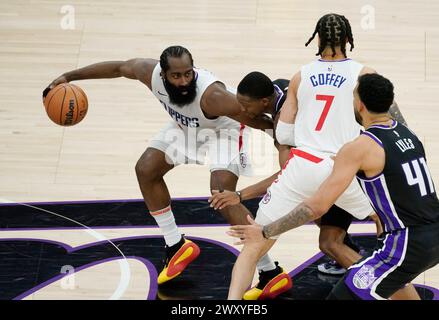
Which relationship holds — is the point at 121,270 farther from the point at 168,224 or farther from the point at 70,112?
the point at 70,112

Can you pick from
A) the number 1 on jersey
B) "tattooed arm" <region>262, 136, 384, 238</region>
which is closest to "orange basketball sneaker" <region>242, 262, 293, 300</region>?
the number 1 on jersey

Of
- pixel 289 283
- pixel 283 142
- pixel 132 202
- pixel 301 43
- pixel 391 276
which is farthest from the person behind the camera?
pixel 301 43

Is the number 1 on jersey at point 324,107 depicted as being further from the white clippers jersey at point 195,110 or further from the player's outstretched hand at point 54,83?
the player's outstretched hand at point 54,83

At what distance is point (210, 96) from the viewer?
6379 mm

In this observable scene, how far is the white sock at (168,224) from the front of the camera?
6695 mm

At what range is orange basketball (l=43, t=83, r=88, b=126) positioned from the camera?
→ 6.77 m

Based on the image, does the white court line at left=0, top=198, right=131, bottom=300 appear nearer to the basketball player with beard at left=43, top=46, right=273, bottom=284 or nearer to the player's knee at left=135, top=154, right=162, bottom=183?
the basketball player with beard at left=43, top=46, right=273, bottom=284

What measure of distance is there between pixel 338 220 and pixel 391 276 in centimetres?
108

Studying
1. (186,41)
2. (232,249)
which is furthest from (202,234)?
(186,41)

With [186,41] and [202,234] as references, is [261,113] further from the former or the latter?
[186,41]

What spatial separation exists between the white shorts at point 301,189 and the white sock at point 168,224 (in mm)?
963

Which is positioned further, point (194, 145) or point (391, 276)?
point (194, 145)

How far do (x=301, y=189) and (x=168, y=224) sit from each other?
1262 mm

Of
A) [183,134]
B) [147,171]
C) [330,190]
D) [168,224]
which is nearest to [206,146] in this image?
[183,134]
